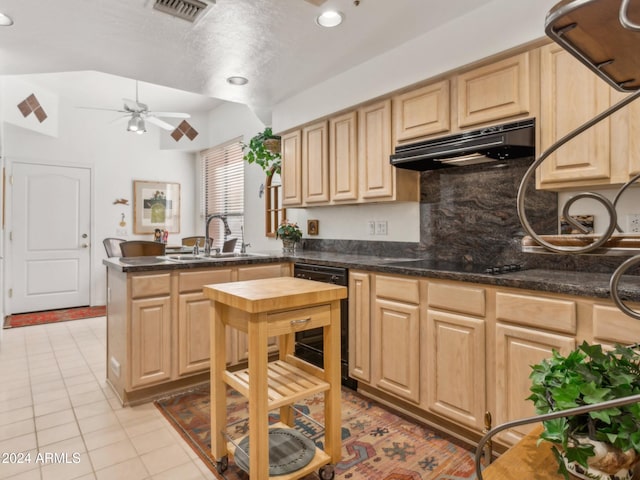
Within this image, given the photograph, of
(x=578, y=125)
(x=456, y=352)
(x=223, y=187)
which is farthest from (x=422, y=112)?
(x=223, y=187)

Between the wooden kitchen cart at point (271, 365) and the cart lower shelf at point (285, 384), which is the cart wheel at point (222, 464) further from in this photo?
the cart lower shelf at point (285, 384)

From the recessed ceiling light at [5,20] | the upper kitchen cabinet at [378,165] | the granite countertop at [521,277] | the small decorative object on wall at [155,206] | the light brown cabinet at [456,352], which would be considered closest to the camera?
the granite countertop at [521,277]

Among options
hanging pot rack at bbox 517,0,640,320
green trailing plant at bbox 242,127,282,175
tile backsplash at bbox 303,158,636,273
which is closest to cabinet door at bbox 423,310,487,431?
tile backsplash at bbox 303,158,636,273

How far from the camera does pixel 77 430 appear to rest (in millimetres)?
2324

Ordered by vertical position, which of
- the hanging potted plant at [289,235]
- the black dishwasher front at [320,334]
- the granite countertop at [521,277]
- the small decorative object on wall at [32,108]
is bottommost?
the black dishwasher front at [320,334]

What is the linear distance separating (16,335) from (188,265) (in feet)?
10.2

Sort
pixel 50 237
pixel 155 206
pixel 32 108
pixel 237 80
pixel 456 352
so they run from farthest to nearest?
pixel 155 206 < pixel 50 237 < pixel 32 108 < pixel 237 80 < pixel 456 352

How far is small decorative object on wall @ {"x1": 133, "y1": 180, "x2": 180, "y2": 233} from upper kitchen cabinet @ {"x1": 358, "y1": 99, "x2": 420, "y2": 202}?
181 inches

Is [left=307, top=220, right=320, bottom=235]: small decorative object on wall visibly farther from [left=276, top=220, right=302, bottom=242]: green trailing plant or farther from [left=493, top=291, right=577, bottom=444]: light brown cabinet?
[left=493, top=291, right=577, bottom=444]: light brown cabinet

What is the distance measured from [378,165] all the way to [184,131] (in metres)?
4.57

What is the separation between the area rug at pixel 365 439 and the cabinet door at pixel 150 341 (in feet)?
0.74

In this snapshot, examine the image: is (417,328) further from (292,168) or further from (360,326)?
(292,168)

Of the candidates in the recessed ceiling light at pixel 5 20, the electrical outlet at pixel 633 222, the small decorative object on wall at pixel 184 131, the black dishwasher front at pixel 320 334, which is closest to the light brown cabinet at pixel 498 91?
the electrical outlet at pixel 633 222

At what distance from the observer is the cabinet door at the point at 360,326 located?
266 centimetres
